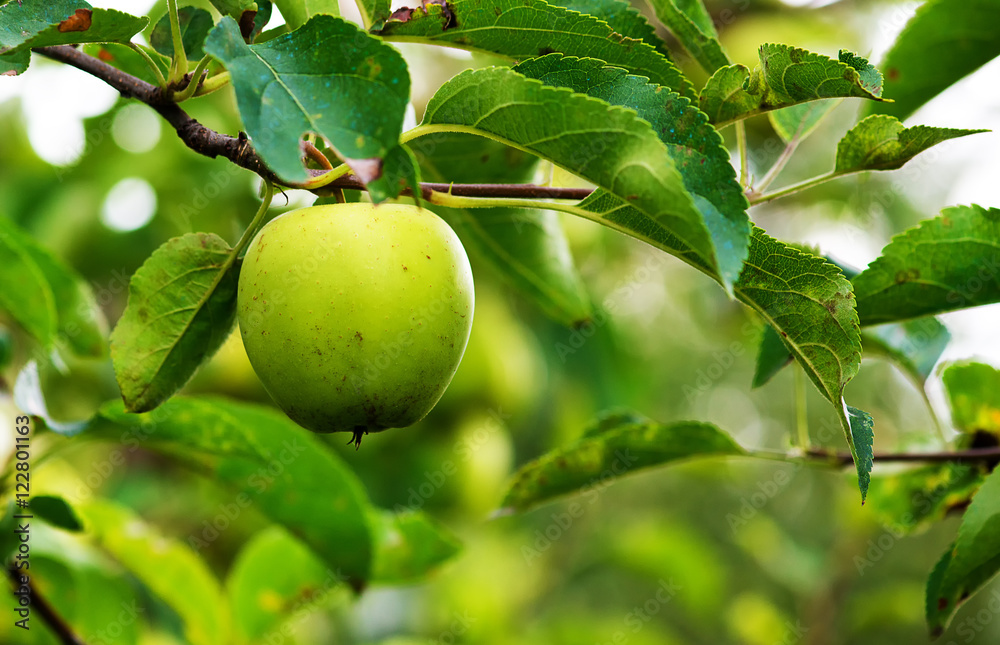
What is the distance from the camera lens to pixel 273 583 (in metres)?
1.45

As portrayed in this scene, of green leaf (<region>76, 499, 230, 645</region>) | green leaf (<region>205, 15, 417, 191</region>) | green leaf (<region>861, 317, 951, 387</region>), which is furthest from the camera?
green leaf (<region>76, 499, 230, 645</region>)

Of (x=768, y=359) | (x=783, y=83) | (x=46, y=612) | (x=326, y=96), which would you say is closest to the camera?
(x=326, y=96)

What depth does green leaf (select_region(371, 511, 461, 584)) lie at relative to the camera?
1.28 meters

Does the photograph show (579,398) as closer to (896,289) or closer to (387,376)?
(896,289)

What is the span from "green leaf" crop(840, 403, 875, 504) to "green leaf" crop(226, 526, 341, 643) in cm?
103

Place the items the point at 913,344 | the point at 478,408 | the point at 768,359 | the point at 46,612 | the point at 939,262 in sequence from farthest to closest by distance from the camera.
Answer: the point at 478,408 < the point at 913,344 < the point at 46,612 < the point at 768,359 < the point at 939,262

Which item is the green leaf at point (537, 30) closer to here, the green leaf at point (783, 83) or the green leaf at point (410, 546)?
the green leaf at point (783, 83)

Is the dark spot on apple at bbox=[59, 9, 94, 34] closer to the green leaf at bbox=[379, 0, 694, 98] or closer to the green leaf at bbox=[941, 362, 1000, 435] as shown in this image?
the green leaf at bbox=[379, 0, 694, 98]

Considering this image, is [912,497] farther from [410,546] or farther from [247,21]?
[247,21]

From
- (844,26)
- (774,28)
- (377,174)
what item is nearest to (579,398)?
(774,28)

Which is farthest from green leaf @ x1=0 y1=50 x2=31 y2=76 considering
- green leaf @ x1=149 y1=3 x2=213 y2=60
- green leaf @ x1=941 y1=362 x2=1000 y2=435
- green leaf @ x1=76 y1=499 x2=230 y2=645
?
green leaf @ x1=941 y1=362 x2=1000 y2=435

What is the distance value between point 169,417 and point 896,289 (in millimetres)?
897

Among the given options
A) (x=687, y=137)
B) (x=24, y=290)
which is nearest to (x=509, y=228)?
(x=687, y=137)

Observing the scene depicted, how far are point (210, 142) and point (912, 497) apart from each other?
3.80 ft
